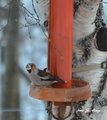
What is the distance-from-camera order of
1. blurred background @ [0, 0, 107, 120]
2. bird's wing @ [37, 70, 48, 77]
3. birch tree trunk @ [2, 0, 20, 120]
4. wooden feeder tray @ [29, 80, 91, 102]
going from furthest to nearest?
1. birch tree trunk @ [2, 0, 20, 120]
2. blurred background @ [0, 0, 107, 120]
3. bird's wing @ [37, 70, 48, 77]
4. wooden feeder tray @ [29, 80, 91, 102]

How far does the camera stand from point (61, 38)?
1.64m

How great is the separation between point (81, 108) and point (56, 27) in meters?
0.51

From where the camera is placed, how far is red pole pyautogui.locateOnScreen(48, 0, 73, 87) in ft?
5.34

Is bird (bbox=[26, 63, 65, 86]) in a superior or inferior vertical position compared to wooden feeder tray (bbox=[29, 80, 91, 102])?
superior

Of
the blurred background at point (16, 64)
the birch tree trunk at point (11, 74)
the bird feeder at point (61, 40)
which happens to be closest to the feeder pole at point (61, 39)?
the bird feeder at point (61, 40)

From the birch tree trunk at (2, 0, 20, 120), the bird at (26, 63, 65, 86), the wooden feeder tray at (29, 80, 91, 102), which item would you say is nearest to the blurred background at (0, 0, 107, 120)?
the birch tree trunk at (2, 0, 20, 120)

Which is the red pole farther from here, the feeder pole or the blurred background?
the blurred background

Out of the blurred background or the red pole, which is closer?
the red pole

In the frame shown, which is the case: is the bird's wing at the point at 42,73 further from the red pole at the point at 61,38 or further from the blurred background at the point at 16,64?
the blurred background at the point at 16,64

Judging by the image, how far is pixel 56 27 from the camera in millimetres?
1634

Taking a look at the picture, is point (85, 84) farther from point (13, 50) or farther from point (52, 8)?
point (13, 50)

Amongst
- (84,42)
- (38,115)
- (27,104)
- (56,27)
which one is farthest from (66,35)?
(27,104)

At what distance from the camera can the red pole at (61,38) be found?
163 centimetres

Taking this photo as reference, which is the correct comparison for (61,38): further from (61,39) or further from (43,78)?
(43,78)
